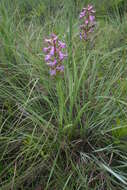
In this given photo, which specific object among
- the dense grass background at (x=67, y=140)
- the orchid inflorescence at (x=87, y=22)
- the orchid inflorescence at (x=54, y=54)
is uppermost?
the orchid inflorescence at (x=87, y=22)

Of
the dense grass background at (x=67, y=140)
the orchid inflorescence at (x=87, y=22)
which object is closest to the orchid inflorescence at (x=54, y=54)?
the dense grass background at (x=67, y=140)

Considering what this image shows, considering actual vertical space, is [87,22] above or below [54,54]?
above

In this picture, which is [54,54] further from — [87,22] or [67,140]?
[87,22]

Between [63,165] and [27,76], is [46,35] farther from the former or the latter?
[63,165]

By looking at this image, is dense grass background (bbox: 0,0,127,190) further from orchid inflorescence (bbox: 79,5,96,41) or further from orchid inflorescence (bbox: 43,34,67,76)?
orchid inflorescence (bbox: 79,5,96,41)

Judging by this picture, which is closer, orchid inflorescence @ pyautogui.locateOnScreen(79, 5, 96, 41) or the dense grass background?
the dense grass background

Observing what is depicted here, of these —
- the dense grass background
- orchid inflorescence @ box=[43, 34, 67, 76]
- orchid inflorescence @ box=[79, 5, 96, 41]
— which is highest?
orchid inflorescence @ box=[79, 5, 96, 41]

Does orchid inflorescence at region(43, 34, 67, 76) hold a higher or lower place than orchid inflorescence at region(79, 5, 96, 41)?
lower

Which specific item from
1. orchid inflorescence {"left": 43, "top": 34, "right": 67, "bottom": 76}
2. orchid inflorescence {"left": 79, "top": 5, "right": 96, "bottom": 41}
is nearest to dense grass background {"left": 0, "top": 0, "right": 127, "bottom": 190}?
orchid inflorescence {"left": 43, "top": 34, "right": 67, "bottom": 76}

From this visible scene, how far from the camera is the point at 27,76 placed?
6.59ft

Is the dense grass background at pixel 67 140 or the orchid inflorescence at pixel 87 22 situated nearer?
the dense grass background at pixel 67 140

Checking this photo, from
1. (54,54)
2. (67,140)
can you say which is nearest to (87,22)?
(54,54)

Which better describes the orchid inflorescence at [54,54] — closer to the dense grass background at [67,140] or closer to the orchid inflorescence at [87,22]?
the dense grass background at [67,140]

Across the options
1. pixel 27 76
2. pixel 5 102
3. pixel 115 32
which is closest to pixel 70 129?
pixel 5 102
